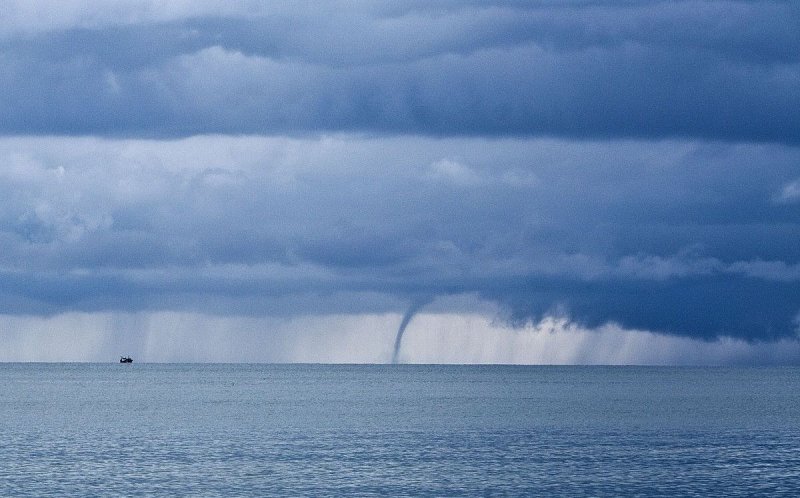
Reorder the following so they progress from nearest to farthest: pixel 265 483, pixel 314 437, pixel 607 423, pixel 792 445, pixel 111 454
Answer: pixel 265 483
pixel 111 454
pixel 792 445
pixel 314 437
pixel 607 423

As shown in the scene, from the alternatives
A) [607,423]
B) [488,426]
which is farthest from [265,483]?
[607,423]

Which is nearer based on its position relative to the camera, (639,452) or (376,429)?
(639,452)

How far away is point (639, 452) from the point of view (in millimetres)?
145625

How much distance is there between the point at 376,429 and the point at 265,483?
214ft

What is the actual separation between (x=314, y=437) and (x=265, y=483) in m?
49.7

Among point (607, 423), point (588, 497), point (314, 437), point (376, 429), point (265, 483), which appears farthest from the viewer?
point (607, 423)

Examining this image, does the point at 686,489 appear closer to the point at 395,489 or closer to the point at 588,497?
the point at 588,497

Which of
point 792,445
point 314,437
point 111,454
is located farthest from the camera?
point 314,437

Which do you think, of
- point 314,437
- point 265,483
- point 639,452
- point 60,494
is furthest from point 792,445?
point 60,494

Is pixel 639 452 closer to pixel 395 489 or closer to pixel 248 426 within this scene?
pixel 395 489

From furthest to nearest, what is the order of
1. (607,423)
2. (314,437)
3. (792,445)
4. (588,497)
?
(607,423), (314,437), (792,445), (588,497)

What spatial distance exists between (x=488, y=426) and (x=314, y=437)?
3335 cm

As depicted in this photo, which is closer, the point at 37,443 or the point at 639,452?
the point at 639,452

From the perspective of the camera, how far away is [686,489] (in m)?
113
